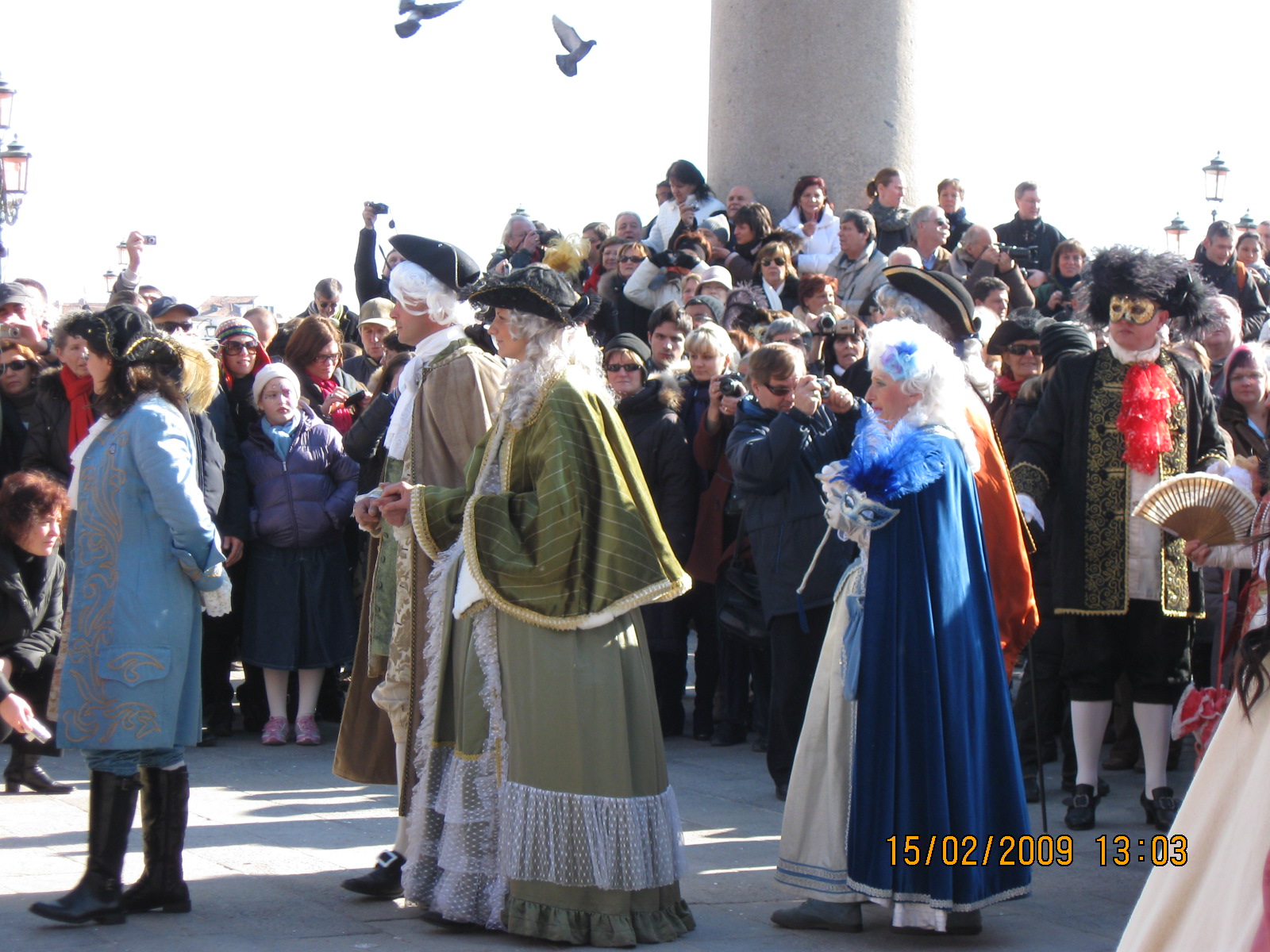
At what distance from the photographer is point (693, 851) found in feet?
17.9

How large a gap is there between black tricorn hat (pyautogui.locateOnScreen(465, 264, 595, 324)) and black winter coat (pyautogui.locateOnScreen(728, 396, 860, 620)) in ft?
5.89

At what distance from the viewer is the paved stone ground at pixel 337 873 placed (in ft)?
14.3

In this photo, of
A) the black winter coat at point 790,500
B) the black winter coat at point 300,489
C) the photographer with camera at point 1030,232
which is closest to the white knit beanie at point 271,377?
the black winter coat at point 300,489

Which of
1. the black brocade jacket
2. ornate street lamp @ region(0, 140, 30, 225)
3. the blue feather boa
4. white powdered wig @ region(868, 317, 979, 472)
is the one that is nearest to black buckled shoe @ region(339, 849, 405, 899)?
the blue feather boa

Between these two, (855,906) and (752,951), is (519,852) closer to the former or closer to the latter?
(752,951)

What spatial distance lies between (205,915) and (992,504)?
2738 millimetres

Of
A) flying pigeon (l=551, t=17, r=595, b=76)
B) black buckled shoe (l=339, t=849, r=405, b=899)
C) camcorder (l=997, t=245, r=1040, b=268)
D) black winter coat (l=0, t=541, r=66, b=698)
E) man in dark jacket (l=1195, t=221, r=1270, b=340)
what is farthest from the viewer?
camcorder (l=997, t=245, r=1040, b=268)

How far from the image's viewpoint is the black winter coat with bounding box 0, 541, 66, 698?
21.0ft

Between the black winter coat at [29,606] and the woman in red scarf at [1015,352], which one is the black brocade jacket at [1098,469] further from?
the black winter coat at [29,606]

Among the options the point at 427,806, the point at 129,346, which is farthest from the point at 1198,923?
the point at 129,346

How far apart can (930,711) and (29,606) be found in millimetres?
4028

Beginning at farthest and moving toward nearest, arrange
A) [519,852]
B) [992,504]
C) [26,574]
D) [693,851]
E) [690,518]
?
[690,518] → [26,574] → [693,851] → [992,504] → [519,852]

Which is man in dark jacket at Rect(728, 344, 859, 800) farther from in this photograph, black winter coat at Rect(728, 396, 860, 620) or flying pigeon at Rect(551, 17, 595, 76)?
flying pigeon at Rect(551, 17, 595, 76)

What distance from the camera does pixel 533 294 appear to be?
450 centimetres
